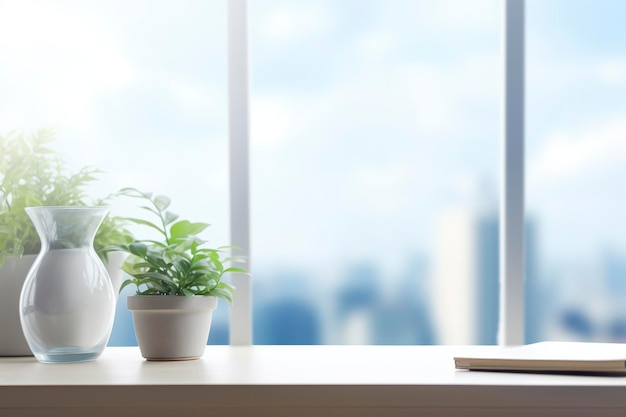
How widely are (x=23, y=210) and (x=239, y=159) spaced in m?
0.42

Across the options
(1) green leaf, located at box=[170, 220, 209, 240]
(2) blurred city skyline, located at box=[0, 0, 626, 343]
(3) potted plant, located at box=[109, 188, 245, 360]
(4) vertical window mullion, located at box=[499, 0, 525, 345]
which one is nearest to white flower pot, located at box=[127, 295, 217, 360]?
(3) potted plant, located at box=[109, 188, 245, 360]

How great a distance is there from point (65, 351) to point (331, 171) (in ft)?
2.47

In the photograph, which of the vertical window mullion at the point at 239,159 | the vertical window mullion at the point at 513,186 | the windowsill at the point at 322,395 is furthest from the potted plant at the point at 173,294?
the vertical window mullion at the point at 513,186

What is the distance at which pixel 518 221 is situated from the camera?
153 cm

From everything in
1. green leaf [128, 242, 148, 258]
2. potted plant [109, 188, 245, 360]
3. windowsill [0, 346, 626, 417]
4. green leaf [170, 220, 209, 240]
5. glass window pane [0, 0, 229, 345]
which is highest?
glass window pane [0, 0, 229, 345]

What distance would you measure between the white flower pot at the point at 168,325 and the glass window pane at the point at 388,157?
1.53 feet

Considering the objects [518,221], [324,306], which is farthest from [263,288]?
[518,221]

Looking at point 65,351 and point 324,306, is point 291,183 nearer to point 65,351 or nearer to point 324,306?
point 324,306

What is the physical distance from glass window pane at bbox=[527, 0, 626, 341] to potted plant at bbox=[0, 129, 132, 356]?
908 mm

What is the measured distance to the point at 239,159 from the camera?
1555 millimetres

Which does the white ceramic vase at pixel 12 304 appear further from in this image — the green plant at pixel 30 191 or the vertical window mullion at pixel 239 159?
the vertical window mullion at pixel 239 159

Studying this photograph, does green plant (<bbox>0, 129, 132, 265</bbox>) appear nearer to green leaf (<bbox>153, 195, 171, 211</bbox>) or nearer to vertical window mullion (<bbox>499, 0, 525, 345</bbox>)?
green leaf (<bbox>153, 195, 171, 211</bbox>)

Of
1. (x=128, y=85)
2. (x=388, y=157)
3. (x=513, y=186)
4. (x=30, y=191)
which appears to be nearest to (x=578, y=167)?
(x=513, y=186)

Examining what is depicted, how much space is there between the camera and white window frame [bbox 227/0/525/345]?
153cm
